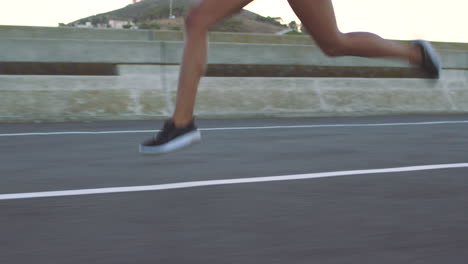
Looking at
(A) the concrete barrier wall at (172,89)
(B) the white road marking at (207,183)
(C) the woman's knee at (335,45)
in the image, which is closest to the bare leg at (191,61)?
(B) the white road marking at (207,183)

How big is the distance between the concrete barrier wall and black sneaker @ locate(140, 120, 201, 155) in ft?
12.5

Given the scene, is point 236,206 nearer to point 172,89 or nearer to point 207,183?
point 207,183

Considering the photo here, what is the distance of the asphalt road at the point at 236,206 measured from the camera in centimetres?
247

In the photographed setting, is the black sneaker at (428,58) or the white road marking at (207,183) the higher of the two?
the black sneaker at (428,58)

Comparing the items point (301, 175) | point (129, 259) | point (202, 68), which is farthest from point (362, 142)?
point (129, 259)

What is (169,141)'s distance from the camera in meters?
3.79

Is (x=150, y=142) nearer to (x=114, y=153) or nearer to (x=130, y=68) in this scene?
(x=114, y=153)

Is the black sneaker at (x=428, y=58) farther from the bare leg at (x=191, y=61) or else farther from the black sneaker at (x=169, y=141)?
the black sneaker at (x=169, y=141)

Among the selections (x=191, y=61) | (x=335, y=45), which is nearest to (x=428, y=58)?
(x=335, y=45)

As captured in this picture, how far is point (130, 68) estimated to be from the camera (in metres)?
8.07

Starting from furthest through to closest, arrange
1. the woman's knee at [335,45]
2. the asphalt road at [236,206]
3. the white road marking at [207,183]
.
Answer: the woman's knee at [335,45], the white road marking at [207,183], the asphalt road at [236,206]

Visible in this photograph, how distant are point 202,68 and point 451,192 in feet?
5.11

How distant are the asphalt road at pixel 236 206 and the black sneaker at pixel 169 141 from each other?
7.4 inches

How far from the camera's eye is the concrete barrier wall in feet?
24.6
